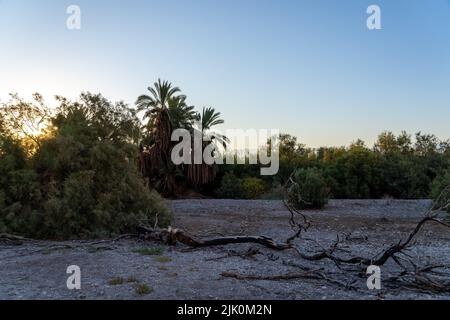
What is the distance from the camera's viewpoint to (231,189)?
1080 inches

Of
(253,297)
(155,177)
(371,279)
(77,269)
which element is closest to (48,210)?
(77,269)

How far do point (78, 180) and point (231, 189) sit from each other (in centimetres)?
1814

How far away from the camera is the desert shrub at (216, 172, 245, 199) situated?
1080 inches

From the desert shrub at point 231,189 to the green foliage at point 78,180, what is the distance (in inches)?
642

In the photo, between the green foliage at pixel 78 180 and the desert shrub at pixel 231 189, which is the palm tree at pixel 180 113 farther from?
the green foliage at pixel 78 180

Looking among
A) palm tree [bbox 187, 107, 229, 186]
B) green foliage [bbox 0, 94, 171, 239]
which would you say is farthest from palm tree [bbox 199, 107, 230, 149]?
green foliage [bbox 0, 94, 171, 239]

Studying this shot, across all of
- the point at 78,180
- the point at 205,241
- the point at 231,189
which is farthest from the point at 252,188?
the point at 205,241

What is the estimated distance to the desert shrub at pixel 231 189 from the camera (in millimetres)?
27438

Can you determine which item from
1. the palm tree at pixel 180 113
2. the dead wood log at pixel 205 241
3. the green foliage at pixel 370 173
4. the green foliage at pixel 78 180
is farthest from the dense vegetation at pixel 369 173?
the dead wood log at pixel 205 241

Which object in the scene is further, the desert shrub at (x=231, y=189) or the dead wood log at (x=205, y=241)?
the desert shrub at (x=231, y=189)

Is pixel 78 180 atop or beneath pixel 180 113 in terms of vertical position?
beneath

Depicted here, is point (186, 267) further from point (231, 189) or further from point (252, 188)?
point (252, 188)

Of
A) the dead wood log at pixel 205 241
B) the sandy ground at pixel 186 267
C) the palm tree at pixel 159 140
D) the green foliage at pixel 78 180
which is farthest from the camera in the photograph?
the palm tree at pixel 159 140
